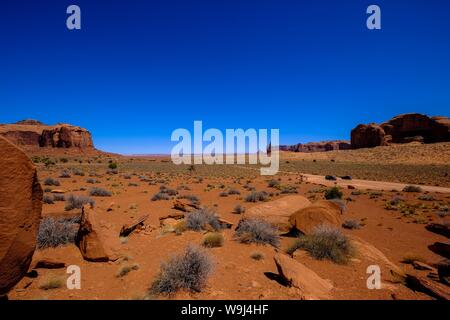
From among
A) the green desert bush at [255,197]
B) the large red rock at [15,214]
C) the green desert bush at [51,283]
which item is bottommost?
the green desert bush at [255,197]

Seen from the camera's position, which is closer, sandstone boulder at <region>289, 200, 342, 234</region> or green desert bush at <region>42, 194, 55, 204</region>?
sandstone boulder at <region>289, 200, 342, 234</region>

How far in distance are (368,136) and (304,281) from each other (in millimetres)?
113242

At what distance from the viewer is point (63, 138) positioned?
96625mm

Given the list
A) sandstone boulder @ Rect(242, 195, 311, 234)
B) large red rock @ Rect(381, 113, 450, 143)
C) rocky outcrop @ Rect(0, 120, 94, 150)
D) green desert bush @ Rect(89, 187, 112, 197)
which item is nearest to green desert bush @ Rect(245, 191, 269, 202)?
sandstone boulder @ Rect(242, 195, 311, 234)

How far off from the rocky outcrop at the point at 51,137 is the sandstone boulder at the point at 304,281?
10978 centimetres

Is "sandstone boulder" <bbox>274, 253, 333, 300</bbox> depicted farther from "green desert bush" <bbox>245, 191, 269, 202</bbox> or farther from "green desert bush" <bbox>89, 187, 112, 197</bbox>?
"green desert bush" <bbox>89, 187, 112, 197</bbox>

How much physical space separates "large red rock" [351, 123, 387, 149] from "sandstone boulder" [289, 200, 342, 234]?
343 feet

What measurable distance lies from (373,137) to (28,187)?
376ft

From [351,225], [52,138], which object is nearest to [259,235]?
[351,225]

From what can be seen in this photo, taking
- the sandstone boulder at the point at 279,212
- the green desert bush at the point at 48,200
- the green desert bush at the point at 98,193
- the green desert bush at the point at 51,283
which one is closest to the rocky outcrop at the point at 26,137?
the green desert bush at the point at 98,193

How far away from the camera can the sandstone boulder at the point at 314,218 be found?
8.95m

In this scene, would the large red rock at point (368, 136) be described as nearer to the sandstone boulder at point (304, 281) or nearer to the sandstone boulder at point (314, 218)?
the sandstone boulder at point (314, 218)

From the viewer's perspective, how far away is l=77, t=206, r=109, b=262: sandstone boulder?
6492 millimetres

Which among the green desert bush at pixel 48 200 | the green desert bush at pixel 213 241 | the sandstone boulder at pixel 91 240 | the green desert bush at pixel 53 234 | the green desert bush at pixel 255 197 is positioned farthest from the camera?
the green desert bush at pixel 255 197
